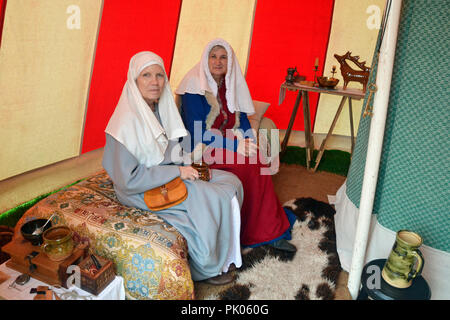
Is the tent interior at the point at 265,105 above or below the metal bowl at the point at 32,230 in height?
above

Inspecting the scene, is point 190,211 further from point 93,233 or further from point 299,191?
point 299,191

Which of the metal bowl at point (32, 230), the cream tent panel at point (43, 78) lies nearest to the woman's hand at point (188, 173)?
the metal bowl at point (32, 230)

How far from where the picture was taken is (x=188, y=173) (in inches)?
75.7

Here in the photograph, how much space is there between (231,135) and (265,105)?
2.33 ft

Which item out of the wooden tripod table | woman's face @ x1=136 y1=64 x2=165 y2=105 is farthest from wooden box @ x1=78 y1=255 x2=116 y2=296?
the wooden tripod table

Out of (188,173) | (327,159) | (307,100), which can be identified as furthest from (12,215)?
(327,159)

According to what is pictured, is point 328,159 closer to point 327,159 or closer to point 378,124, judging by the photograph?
point 327,159

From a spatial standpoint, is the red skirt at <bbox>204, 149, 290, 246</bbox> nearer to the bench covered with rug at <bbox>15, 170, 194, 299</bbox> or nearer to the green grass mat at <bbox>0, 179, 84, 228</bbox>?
the bench covered with rug at <bbox>15, 170, 194, 299</bbox>

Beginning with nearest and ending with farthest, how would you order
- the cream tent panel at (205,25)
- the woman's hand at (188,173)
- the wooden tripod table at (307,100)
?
the woman's hand at (188,173), the wooden tripod table at (307,100), the cream tent panel at (205,25)

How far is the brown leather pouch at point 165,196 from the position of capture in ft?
5.96

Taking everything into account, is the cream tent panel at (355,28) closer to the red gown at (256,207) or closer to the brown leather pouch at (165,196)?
the red gown at (256,207)

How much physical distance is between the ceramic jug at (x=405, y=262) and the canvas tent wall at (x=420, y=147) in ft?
1.02
